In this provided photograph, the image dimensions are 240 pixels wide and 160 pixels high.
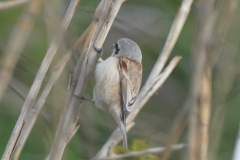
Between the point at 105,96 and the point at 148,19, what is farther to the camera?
the point at 148,19

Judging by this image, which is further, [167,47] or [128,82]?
[128,82]

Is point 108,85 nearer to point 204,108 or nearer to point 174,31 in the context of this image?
point 174,31

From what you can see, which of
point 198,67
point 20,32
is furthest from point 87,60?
point 198,67

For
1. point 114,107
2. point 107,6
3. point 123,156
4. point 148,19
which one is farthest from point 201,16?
point 148,19

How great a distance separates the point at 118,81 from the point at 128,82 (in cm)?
5

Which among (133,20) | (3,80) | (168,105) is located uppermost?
(133,20)

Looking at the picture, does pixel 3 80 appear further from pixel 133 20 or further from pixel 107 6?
pixel 133 20

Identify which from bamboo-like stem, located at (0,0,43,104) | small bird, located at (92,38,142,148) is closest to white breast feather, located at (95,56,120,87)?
small bird, located at (92,38,142,148)

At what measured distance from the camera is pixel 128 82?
2248 mm

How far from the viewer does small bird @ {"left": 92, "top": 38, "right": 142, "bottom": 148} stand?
7.09ft

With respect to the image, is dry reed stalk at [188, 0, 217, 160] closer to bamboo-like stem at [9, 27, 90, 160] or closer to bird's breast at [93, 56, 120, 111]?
bamboo-like stem at [9, 27, 90, 160]

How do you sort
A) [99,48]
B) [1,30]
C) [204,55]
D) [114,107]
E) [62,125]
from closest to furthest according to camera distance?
1. [204,55]
2. [62,125]
3. [99,48]
4. [114,107]
5. [1,30]

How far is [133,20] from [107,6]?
156 cm

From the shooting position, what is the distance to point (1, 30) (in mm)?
2816
